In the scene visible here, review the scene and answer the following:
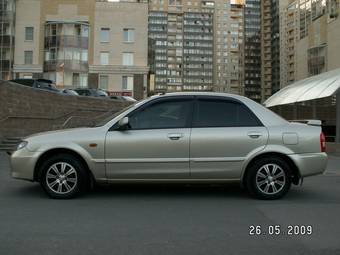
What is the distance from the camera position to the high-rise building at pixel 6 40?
57.6m

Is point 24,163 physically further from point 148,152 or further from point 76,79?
point 76,79

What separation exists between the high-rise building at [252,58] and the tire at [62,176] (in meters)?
152

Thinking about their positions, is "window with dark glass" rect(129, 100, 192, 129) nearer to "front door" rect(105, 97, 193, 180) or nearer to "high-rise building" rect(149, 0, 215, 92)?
"front door" rect(105, 97, 193, 180)

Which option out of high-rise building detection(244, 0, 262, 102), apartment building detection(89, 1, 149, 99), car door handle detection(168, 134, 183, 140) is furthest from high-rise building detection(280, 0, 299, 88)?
car door handle detection(168, 134, 183, 140)

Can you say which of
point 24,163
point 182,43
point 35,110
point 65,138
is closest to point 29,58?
point 35,110

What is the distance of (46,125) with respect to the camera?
23.6 m

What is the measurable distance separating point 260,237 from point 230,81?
153 m

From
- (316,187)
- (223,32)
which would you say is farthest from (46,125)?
(223,32)

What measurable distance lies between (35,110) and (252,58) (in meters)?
141

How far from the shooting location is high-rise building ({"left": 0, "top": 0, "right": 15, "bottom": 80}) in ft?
189

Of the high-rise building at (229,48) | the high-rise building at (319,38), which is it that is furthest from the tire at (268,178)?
the high-rise building at (229,48)

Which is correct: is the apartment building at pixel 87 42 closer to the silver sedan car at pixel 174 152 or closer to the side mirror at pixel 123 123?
the silver sedan car at pixel 174 152

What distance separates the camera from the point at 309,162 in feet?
23.8

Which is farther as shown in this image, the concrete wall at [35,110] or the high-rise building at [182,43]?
the high-rise building at [182,43]
